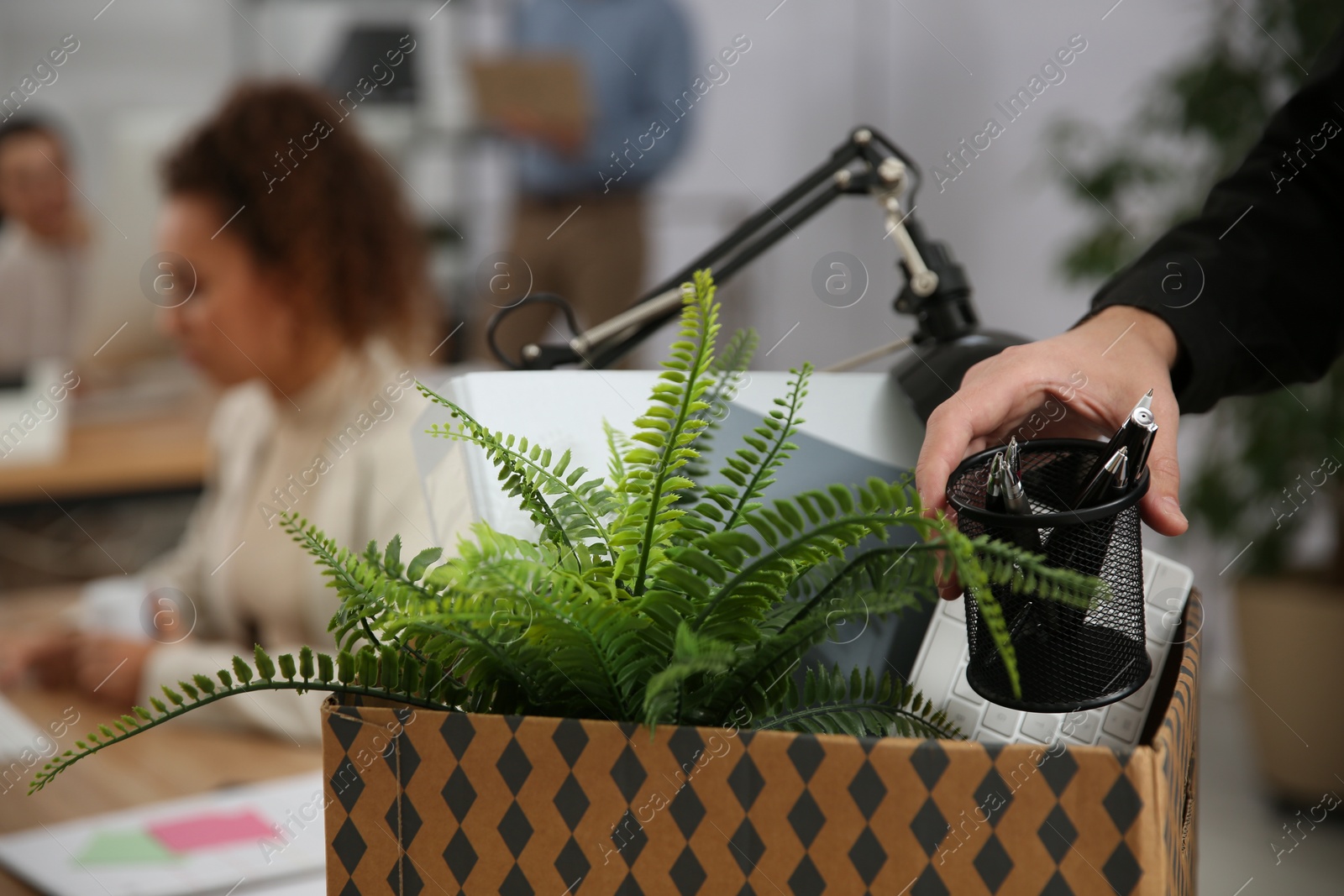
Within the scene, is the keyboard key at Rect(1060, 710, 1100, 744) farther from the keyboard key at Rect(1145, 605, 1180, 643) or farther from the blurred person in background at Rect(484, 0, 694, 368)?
the blurred person in background at Rect(484, 0, 694, 368)

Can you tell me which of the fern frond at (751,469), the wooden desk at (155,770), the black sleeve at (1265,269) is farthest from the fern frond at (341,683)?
the wooden desk at (155,770)

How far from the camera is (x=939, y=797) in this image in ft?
1.32

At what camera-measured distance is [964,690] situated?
60 centimetres

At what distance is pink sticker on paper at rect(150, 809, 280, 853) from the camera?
96 cm

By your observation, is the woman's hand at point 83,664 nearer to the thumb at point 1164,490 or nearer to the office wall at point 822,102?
the thumb at point 1164,490

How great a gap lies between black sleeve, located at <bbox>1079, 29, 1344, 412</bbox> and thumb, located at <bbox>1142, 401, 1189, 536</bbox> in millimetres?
128

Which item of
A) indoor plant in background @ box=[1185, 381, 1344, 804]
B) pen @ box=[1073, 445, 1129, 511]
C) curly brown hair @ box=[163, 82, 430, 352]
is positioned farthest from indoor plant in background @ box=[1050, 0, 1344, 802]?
pen @ box=[1073, 445, 1129, 511]

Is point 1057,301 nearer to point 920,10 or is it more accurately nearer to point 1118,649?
point 920,10

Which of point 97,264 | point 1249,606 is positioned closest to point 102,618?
point 97,264

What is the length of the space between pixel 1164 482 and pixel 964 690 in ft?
0.49

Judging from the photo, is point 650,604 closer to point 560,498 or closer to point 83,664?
point 560,498

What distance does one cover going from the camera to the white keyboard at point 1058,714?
1.84 feet

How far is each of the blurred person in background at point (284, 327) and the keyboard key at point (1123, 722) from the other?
3.87 feet

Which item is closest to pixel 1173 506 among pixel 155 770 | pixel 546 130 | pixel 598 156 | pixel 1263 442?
pixel 155 770
